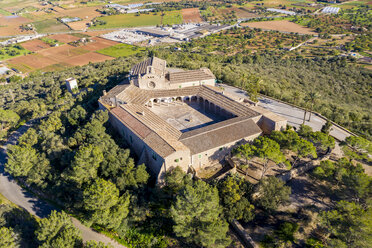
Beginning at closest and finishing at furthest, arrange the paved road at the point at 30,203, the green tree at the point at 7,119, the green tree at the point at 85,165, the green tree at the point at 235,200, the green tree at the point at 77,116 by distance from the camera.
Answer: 1. the green tree at the point at 235,200
2. the paved road at the point at 30,203
3. the green tree at the point at 85,165
4. the green tree at the point at 77,116
5. the green tree at the point at 7,119

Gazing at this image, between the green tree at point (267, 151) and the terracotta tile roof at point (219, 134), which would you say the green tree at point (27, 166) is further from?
the green tree at point (267, 151)

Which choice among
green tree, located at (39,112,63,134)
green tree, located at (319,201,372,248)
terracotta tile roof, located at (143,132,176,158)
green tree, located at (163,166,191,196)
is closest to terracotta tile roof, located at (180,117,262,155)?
terracotta tile roof, located at (143,132,176,158)

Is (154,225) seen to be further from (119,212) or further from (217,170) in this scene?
(217,170)

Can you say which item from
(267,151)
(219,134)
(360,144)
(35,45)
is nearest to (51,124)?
(219,134)

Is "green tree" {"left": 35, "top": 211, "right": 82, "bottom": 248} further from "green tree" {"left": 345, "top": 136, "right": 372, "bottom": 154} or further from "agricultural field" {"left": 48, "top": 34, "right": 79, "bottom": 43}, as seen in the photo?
"agricultural field" {"left": 48, "top": 34, "right": 79, "bottom": 43}

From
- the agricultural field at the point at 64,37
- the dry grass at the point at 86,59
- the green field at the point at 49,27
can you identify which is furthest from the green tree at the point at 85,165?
the green field at the point at 49,27

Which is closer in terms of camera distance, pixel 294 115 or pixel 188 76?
pixel 294 115

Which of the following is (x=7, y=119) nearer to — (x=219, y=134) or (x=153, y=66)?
(x=153, y=66)
